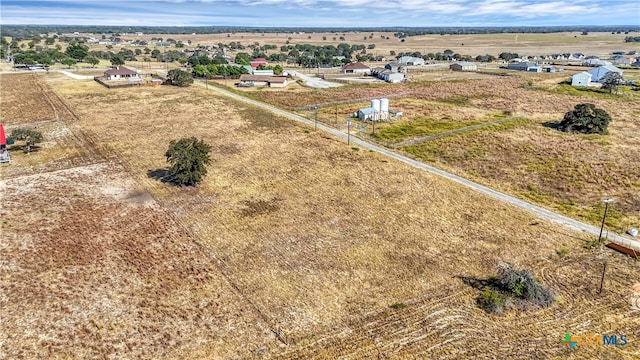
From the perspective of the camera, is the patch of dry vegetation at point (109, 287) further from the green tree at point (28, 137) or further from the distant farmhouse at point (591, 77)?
the distant farmhouse at point (591, 77)

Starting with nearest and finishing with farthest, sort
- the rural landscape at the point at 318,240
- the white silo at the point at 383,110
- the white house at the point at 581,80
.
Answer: the rural landscape at the point at 318,240
the white silo at the point at 383,110
the white house at the point at 581,80

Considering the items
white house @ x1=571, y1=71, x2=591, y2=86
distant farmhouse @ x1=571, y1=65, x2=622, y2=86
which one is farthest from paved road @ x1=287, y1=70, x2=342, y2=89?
distant farmhouse @ x1=571, y1=65, x2=622, y2=86

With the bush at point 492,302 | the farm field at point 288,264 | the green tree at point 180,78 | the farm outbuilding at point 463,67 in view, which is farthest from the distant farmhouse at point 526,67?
the bush at point 492,302

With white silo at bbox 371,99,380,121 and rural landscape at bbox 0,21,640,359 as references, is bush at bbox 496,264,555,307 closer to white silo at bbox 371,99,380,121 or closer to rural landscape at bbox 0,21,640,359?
rural landscape at bbox 0,21,640,359

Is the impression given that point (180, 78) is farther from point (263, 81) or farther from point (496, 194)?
point (496, 194)

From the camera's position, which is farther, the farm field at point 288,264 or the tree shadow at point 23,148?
the tree shadow at point 23,148

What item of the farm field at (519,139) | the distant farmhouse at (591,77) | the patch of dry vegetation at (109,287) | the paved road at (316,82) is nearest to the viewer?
the patch of dry vegetation at (109,287)
